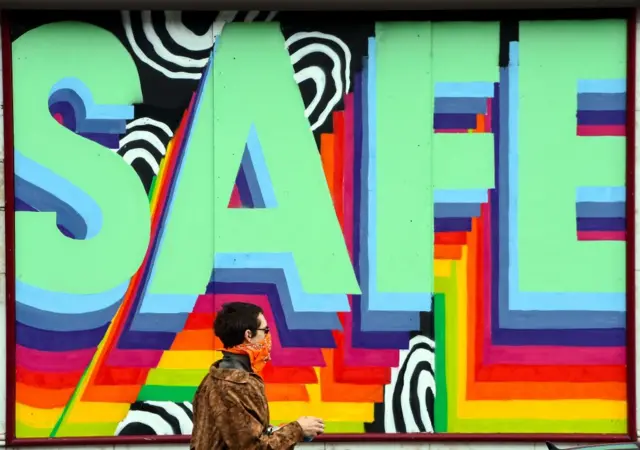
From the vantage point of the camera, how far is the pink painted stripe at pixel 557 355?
7.54m

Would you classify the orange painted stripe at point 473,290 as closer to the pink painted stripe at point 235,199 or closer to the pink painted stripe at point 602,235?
the pink painted stripe at point 602,235

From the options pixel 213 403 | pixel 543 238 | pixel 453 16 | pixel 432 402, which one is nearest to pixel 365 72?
pixel 453 16

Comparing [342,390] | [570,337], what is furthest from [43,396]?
[570,337]

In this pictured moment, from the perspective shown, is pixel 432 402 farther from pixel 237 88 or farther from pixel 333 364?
pixel 237 88

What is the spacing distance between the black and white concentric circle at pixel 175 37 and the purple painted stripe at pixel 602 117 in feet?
7.55

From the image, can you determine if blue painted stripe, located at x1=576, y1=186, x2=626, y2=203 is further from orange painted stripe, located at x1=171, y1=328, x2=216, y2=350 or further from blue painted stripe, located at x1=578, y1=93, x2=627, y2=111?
orange painted stripe, located at x1=171, y1=328, x2=216, y2=350

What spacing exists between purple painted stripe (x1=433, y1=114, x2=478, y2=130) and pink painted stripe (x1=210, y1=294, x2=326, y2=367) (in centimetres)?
174

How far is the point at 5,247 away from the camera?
7.46 metres

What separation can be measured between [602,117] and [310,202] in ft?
7.03

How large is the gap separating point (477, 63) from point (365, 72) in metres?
0.79

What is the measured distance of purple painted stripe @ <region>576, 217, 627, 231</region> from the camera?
7516 millimetres

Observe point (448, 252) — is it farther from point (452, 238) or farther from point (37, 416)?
point (37, 416)

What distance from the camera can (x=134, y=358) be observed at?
7.53 metres

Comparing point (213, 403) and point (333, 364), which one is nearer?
point (213, 403)
